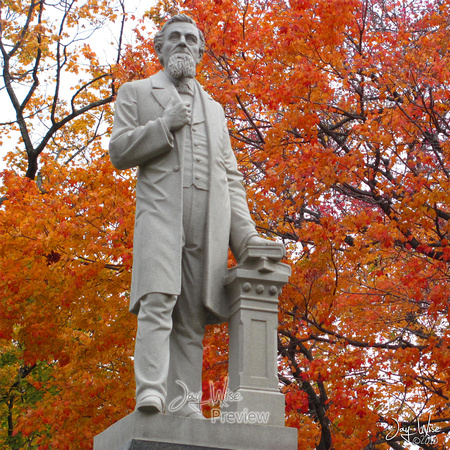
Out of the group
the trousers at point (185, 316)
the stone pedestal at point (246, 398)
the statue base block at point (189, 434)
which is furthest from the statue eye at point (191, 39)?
the statue base block at point (189, 434)

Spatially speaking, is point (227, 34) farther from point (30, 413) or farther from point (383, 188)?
point (30, 413)

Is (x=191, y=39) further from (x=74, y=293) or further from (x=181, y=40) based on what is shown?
(x=74, y=293)

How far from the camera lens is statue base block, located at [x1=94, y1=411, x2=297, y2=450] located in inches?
158

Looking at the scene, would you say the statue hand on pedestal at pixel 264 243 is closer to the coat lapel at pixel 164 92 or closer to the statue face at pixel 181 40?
the coat lapel at pixel 164 92

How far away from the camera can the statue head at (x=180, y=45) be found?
5289 mm

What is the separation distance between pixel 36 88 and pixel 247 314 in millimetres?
14179

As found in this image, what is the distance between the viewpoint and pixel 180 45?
5281mm

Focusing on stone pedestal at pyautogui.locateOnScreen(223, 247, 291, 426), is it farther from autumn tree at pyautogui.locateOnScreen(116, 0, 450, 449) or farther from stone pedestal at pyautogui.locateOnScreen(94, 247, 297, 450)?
autumn tree at pyautogui.locateOnScreen(116, 0, 450, 449)

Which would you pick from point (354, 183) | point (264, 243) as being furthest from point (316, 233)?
point (264, 243)

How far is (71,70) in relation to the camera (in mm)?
17516

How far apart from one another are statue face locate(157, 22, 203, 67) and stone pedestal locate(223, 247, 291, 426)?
5.54ft

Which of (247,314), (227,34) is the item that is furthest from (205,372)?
(227,34)

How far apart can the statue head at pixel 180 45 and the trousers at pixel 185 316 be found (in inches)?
38.2

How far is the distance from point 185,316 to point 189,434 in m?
0.99
